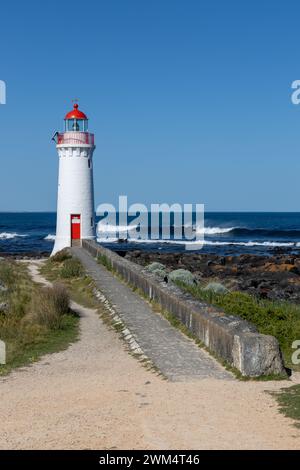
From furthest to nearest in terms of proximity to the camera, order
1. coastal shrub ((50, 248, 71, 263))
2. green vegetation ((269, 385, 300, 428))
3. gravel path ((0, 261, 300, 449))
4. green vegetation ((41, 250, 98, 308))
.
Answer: coastal shrub ((50, 248, 71, 263)), green vegetation ((41, 250, 98, 308)), green vegetation ((269, 385, 300, 428)), gravel path ((0, 261, 300, 449))

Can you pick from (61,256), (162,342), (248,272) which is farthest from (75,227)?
(162,342)

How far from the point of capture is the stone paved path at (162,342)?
7555mm

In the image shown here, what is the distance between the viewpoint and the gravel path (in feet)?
17.4

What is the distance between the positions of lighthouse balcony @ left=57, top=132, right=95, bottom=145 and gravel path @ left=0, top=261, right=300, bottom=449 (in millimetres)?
18208

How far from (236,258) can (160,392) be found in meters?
25.5

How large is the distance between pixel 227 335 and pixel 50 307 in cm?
518

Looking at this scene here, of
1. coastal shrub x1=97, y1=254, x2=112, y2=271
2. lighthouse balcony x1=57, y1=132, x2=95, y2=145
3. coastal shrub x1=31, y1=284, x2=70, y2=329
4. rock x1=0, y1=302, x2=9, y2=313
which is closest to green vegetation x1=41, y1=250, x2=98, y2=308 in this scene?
coastal shrub x1=97, y1=254, x2=112, y2=271

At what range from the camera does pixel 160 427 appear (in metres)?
5.59

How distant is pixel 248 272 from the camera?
82.5 ft

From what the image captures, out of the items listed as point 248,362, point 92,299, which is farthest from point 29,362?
point 92,299

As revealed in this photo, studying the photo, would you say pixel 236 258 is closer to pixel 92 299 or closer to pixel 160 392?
Result: pixel 92 299

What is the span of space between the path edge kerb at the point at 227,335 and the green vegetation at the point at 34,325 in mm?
1900

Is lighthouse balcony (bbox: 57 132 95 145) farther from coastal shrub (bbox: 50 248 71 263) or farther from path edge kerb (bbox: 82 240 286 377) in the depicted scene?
path edge kerb (bbox: 82 240 286 377)

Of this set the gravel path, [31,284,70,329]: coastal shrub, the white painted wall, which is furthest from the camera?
the white painted wall
